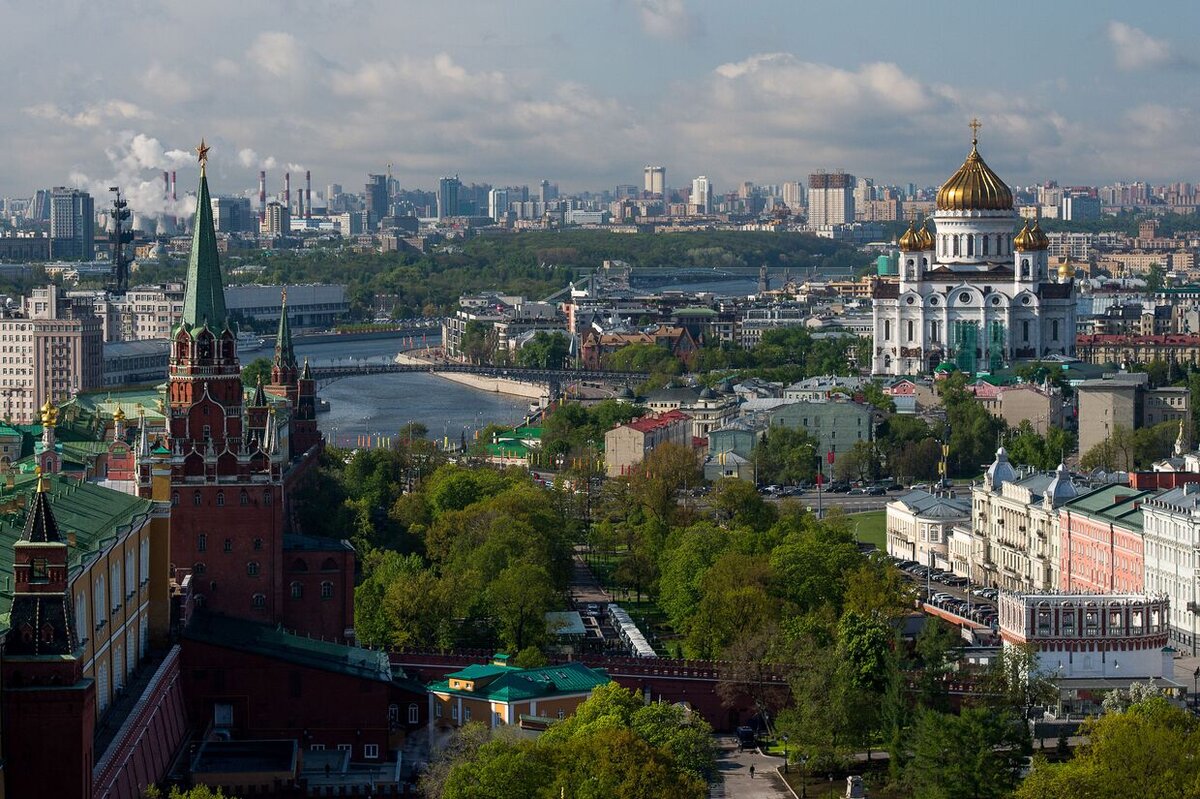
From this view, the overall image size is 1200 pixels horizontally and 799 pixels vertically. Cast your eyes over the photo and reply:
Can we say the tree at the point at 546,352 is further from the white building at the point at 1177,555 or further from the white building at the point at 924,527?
the white building at the point at 1177,555

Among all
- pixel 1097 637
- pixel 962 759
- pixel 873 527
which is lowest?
pixel 873 527

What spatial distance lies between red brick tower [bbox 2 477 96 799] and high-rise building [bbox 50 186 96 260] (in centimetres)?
16953

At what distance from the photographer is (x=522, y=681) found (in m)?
34.6

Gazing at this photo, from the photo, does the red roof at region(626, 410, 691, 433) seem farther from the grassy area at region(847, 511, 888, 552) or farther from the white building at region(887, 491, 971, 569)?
the white building at region(887, 491, 971, 569)

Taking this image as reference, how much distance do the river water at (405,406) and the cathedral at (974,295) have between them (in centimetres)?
1224

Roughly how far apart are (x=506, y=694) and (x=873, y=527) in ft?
79.6


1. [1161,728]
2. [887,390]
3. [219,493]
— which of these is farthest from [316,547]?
[887,390]

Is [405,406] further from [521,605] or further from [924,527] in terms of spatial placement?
[521,605]

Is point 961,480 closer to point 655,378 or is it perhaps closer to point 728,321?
point 655,378

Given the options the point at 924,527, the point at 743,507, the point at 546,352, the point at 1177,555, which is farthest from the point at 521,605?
the point at 546,352

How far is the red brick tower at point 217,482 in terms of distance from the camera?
122 ft

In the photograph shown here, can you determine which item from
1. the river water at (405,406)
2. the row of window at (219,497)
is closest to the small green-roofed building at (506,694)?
the row of window at (219,497)

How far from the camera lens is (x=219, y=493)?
37.4 m

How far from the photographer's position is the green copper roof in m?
38.2
